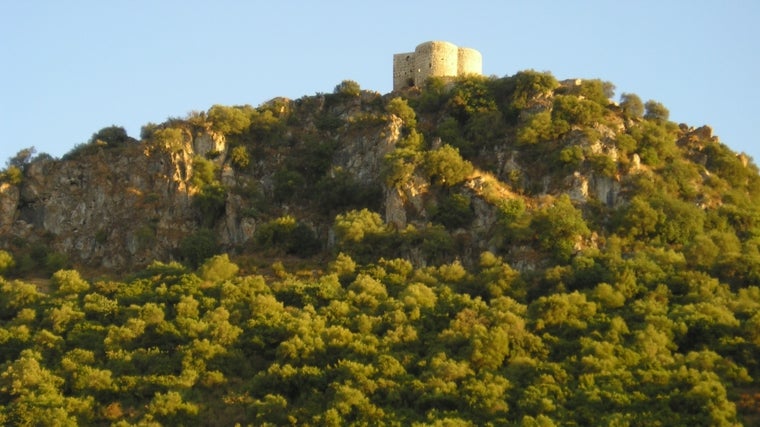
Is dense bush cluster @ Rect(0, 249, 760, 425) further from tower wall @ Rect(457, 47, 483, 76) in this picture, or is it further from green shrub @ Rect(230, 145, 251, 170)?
tower wall @ Rect(457, 47, 483, 76)

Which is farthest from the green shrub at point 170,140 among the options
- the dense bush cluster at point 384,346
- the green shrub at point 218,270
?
the green shrub at point 218,270

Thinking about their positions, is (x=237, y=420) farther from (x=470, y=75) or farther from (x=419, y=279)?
(x=470, y=75)

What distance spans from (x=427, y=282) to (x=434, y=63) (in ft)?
62.2

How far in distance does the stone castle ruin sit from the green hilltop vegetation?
102 inches

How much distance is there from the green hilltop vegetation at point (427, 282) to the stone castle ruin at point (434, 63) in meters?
2.59

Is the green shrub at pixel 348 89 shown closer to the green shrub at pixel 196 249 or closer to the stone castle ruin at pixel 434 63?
the stone castle ruin at pixel 434 63

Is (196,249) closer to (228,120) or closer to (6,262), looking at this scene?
(6,262)

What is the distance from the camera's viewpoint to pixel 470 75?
60.9m

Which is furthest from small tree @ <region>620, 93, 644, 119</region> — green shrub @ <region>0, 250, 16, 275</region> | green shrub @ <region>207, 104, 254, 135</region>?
green shrub @ <region>0, 250, 16, 275</region>

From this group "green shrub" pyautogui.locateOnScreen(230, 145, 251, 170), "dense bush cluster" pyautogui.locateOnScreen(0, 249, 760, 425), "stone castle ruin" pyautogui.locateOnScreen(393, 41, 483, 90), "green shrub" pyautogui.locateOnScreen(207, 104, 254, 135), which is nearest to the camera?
"dense bush cluster" pyautogui.locateOnScreen(0, 249, 760, 425)

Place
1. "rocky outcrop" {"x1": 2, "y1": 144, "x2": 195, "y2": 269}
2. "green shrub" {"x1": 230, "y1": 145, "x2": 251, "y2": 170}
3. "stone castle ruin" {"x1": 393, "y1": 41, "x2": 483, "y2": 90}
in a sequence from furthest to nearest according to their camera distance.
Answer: "stone castle ruin" {"x1": 393, "y1": 41, "x2": 483, "y2": 90}
"green shrub" {"x1": 230, "y1": 145, "x2": 251, "y2": 170}
"rocky outcrop" {"x1": 2, "y1": 144, "x2": 195, "y2": 269}

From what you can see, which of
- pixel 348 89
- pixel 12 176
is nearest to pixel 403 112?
pixel 348 89

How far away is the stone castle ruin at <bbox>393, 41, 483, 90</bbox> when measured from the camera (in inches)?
2473

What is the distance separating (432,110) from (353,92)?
4.62 meters
